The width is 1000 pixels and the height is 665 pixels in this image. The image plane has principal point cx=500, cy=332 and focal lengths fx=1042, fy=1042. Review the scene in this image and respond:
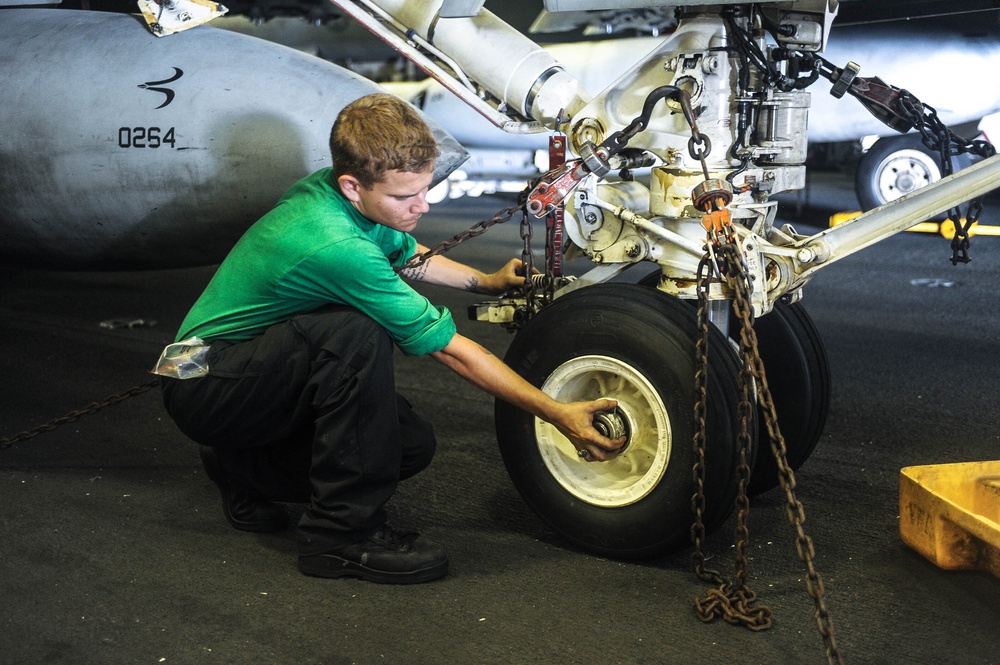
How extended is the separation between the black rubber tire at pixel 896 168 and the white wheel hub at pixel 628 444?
17.2ft

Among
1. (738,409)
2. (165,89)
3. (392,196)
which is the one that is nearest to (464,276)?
(392,196)

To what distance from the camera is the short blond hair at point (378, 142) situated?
6.92 feet

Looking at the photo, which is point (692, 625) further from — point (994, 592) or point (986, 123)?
point (986, 123)

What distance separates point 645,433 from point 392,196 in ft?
2.56

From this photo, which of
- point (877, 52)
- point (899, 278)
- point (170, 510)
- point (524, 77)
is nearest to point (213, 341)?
point (170, 510)

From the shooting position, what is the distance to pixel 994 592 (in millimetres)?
2182

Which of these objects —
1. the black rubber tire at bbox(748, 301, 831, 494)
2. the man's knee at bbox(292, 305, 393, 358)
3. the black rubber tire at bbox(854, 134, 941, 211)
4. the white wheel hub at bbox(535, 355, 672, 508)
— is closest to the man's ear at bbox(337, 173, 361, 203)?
the man's knee at bbox(292, 305, 393, 358)

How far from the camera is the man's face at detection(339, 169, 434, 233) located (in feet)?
7.06

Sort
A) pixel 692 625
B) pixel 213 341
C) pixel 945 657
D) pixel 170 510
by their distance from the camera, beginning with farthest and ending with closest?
pixel 170 510 → pixel 213 341 → pixel 692 625 → pixel 945 657

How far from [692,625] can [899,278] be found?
158 inches

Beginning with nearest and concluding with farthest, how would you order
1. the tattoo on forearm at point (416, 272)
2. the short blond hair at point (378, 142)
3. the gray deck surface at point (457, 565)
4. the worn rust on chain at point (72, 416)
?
the gray deck surface at point (457, 565) < the short blond hair at point (378, 142) < the tattoo on forearm at point (416, 272) < the worn rust on chain at point (72, 416)

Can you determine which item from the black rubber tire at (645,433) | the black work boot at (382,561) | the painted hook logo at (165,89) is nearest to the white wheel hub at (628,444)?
the black rubber tire at (645,433)

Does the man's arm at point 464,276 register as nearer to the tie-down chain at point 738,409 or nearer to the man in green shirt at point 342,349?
the man in green shirt at point 342,349

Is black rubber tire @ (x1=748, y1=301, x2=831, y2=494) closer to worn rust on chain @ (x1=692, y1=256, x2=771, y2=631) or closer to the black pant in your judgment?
worn rust on chain @ (x1=692, y1=256, x2=771, y2=631)
